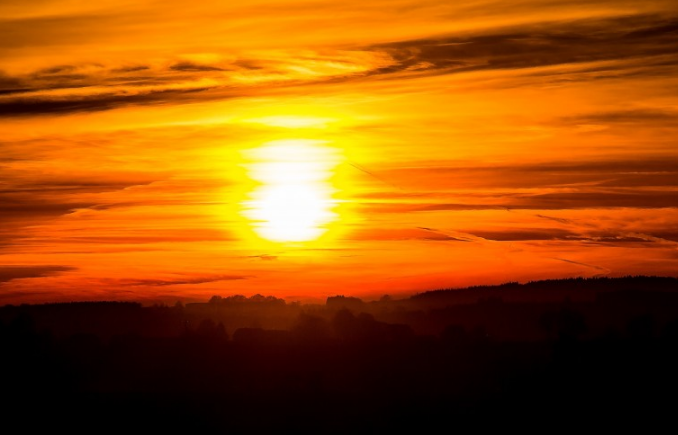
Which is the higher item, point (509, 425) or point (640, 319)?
point (640, 319)

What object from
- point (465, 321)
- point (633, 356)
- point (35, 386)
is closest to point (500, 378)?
point (633, 356)

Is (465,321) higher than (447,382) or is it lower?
higher

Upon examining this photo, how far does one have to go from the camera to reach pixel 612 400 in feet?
327

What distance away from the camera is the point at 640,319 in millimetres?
135750

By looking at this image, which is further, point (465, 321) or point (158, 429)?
point (465, 321)

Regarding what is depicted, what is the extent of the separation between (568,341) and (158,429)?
134 feet

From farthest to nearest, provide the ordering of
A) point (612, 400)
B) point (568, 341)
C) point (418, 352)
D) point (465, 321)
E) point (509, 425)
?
point (465, 321) → point (418, 352) → point (568, 341) → point (612, 400) → point (509, 425)

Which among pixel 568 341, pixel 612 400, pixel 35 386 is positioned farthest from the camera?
pixel 568 341

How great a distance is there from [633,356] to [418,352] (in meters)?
23.2

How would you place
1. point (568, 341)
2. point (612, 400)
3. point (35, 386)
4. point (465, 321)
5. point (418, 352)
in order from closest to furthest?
point (612, 400), point (35, 386), point (568, 341), point (418, 352), point (465, 321)

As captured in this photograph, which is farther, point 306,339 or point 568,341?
point 306,339

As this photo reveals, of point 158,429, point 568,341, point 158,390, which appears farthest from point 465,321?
point 158,429

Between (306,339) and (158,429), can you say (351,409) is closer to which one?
(158,429)

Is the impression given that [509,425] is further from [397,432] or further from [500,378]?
[500,378]
